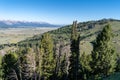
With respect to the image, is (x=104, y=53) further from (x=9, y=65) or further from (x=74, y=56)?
(x=9, y=65)

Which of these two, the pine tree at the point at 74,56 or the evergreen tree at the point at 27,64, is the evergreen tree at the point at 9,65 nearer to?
the evergreen tree at the point at 27,64

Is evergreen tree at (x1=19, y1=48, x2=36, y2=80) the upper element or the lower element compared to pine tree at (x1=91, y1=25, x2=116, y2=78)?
lower

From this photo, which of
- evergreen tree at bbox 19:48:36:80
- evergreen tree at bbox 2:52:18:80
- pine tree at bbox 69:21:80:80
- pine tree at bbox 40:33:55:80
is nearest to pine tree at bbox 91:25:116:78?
pine tree at bbox 69:21:80:80

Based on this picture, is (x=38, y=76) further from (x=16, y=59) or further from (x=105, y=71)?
(x=105, y=71)

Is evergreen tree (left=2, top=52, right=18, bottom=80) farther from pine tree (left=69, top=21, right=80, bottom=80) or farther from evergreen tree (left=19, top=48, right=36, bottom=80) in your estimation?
pine tree (left=69, top=21, right=80, bottom=80)

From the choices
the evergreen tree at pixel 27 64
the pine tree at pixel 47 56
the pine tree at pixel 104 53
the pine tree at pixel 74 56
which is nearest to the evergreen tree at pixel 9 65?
the evergreen tree at pixel 27 64

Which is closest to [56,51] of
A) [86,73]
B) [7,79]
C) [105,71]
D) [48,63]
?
[48,63]

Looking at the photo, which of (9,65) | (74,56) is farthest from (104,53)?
(9,65)
